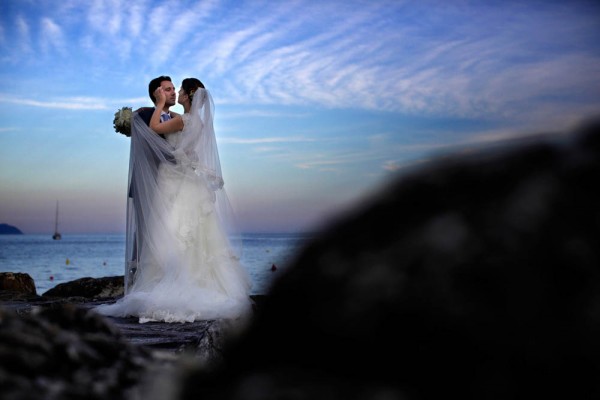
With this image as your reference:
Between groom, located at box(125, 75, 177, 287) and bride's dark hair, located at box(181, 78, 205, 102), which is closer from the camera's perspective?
groom, located at box(125, 75, 177, 287)

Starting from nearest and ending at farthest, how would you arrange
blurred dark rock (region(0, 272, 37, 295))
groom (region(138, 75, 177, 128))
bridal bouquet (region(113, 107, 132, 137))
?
groom (region(138, 75, 177, 128))
bridal bouquet (region(113, 107, 132, 137))
blurred dark rock (region(0, 272, 37, 295))

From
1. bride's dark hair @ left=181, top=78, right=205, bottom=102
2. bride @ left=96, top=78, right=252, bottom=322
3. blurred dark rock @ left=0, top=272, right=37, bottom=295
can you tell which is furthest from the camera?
blurred dark rock @ left=0, top=272, right=37, bottom=295

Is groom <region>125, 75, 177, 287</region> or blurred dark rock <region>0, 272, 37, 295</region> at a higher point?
groom <region>125, 75, 177, 287</region>

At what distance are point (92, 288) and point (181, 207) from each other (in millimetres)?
5952

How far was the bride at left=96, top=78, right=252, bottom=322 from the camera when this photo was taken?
967 cm

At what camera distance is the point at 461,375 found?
93 centimetres

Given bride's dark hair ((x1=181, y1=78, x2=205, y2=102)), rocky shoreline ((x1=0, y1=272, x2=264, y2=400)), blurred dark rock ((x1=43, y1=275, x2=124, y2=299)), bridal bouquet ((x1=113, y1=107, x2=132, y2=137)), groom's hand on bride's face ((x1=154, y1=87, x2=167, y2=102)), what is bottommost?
blurred dark rock ((x1=43, y1=275, x2=124, y2=299))

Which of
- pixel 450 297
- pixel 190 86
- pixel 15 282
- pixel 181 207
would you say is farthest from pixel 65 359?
pixel 15 282

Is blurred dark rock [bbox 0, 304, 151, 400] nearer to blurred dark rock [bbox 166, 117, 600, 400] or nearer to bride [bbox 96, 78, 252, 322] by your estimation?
blurred dark rock [bbox 166, 117, 600, 400]

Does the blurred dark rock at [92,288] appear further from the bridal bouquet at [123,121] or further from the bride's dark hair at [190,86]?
the bride's dark hair at [190,86]

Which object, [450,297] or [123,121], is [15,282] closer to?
[123,121]

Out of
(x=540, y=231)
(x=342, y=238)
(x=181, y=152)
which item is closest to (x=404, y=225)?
(x=342, y=238)

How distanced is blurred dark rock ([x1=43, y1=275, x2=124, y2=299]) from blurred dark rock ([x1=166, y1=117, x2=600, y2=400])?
14.1 metres

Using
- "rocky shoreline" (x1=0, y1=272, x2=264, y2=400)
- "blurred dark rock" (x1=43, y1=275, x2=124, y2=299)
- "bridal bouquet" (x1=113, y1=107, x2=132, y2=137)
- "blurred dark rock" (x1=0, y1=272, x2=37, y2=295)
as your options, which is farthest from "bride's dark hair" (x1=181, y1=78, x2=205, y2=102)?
"rocky shoreline" (x1=0, y1=272, x2=264, y2=400)
